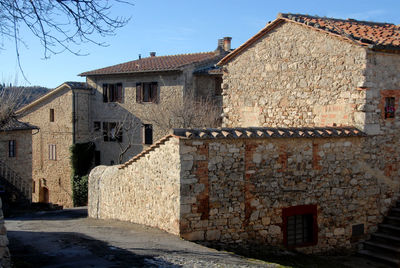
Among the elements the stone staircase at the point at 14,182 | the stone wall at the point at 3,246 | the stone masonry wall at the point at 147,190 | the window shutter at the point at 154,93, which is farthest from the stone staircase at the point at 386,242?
the stone staircase at the point at 14,182

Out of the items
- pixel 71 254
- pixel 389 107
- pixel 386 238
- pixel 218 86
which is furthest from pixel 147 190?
pixel 218 86

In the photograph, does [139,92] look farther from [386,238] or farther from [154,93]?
[386,238]

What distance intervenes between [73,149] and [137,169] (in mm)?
15645

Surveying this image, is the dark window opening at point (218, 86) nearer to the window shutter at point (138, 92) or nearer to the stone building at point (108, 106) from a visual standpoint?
the stone building at point (108, 106)

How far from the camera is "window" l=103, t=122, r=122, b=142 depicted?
82.4ft

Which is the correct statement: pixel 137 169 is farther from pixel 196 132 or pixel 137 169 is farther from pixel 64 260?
pixel 64 260

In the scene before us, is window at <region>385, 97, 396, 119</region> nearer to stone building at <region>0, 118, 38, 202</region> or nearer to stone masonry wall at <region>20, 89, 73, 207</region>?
stone building at <region>0, 118, 38, 202</region>

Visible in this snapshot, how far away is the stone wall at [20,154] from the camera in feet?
67.3

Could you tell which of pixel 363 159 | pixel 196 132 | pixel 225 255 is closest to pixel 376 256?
pixel 363 159

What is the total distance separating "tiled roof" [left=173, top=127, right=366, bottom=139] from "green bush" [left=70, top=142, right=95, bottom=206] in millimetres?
17063

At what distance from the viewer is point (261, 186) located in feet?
33.2

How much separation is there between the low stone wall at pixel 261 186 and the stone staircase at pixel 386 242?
0.72 feet

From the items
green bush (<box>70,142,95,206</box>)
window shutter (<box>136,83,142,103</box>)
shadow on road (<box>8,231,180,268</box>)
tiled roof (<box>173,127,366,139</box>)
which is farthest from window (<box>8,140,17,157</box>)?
tiled roof (<box>173,127,366,139</box>)

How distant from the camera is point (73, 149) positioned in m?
26.1
